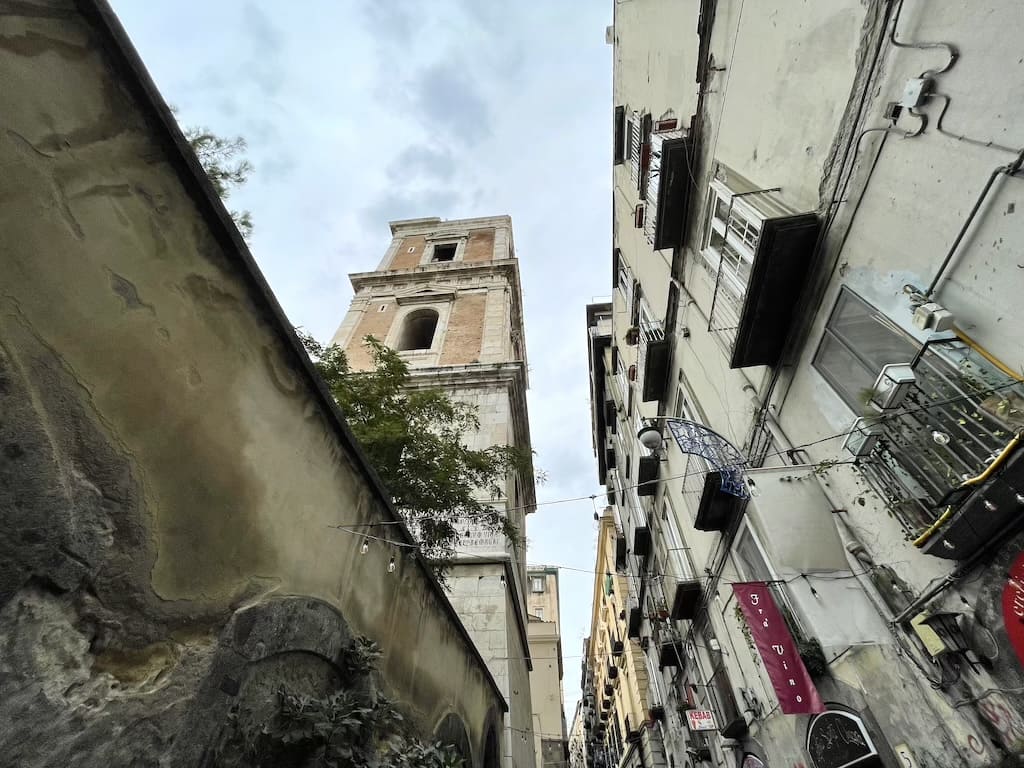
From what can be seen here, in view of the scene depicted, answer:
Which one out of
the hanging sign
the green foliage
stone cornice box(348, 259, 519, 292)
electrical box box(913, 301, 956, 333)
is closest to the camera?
the green foliage

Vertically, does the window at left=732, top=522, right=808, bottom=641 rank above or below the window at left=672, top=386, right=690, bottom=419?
below

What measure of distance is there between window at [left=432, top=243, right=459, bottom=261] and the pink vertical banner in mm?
23184

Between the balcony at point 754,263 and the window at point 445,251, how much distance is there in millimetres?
20169

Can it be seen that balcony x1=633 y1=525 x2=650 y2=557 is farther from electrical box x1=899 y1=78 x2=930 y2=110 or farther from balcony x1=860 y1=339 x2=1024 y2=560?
electrical box x1=899 y1=78 x2=930 y2=110

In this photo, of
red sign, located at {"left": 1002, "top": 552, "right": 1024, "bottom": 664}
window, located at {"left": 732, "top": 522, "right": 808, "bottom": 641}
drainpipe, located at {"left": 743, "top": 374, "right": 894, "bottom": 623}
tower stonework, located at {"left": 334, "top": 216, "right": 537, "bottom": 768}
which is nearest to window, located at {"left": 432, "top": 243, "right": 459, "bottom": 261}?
tower stonework, located at {"left": 334, "top": 216, "right": 537, "bottom": 768}

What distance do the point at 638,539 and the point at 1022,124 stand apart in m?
12.2

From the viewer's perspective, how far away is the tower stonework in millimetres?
10148

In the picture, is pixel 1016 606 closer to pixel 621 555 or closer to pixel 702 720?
pixel 702 720

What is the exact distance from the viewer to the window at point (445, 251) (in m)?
25.3

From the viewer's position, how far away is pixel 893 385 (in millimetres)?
3180

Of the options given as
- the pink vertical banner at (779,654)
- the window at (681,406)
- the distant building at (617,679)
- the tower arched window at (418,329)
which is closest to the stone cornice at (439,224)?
the tower arched window at (418,329)

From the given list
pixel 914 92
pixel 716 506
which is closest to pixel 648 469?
pixel 716 506

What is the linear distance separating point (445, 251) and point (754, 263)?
2296 cm

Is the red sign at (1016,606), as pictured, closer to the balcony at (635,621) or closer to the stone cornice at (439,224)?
the balcony at (635,621)
